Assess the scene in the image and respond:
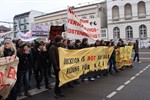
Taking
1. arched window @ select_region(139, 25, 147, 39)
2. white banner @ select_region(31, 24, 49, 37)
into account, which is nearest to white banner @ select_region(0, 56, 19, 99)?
white banner @ select_region(31, 24, 49, 37)

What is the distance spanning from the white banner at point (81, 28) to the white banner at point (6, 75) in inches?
156

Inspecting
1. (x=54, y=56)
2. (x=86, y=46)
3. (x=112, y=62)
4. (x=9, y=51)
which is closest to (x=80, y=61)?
(x=86, y=46)

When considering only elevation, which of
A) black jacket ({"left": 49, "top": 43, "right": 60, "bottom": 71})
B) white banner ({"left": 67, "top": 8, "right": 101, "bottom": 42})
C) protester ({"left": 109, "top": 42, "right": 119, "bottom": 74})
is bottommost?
protester ({"left": 109, "top": 42, "right": 119, "bottom": 74})

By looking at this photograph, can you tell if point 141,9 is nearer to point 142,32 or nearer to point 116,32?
point 142,32

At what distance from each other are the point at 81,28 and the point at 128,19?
45388mm

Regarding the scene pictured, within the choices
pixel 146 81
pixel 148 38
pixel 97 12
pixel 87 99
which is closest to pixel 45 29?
pixel 146 81

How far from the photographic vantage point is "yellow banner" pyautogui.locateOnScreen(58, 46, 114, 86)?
9047mm

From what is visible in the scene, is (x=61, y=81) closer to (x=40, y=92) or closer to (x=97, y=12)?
(x=40, y=92)

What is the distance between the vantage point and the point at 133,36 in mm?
54250

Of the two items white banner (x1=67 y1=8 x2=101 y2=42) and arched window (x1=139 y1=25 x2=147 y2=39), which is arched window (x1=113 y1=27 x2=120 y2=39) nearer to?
arched window (x1=139 y1=25 x2=147 y2=39)

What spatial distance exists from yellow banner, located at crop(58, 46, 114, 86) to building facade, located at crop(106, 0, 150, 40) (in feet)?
135

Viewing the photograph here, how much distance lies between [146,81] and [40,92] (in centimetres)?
437

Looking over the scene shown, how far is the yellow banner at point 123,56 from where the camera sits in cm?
1516

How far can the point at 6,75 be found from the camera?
702cm
